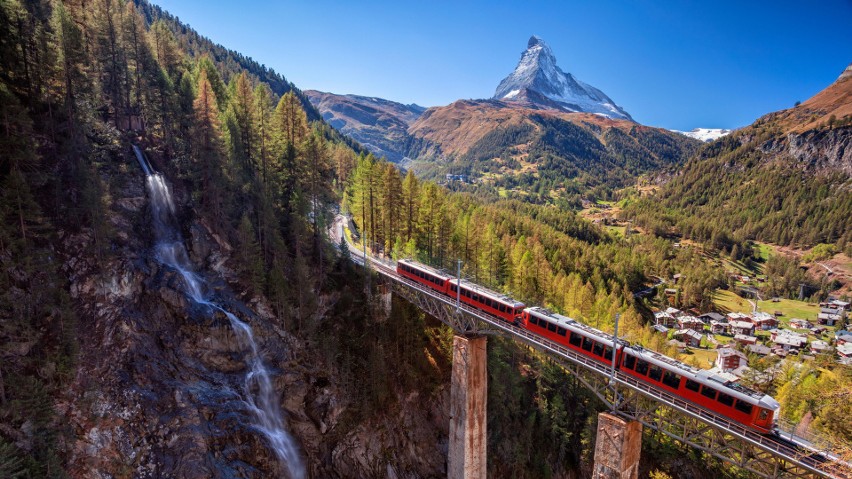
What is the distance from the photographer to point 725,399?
891 inches

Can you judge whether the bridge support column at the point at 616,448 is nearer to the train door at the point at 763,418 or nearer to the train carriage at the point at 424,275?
the train door at the point at 763,418

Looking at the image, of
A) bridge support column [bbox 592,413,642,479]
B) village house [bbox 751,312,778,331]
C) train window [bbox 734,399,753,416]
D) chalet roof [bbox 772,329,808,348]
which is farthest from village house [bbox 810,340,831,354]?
train window [bbox 734,399,753,416]

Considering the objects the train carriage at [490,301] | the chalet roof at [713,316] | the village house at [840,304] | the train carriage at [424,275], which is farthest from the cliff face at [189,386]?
the village house at [840,304]

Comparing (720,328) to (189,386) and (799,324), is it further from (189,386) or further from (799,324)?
(189,386)

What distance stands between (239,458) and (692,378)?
31.3m

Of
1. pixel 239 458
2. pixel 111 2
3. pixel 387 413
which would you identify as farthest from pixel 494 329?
pixel 111 2

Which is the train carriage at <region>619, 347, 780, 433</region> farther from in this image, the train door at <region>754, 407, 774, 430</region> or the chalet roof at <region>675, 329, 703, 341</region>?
the chalet roof at <region>675, 329, 703, 341</region>

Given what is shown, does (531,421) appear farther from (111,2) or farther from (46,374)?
(111,2)

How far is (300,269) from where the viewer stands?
36.2m

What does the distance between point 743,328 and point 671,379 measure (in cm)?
7920

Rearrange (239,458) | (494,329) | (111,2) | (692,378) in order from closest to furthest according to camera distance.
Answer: (692,378), (239,458), (494,329), (111,2)

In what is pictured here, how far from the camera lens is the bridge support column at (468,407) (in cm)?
3422

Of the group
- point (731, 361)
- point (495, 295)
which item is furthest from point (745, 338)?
point (495, 295)

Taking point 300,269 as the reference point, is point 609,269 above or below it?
below
